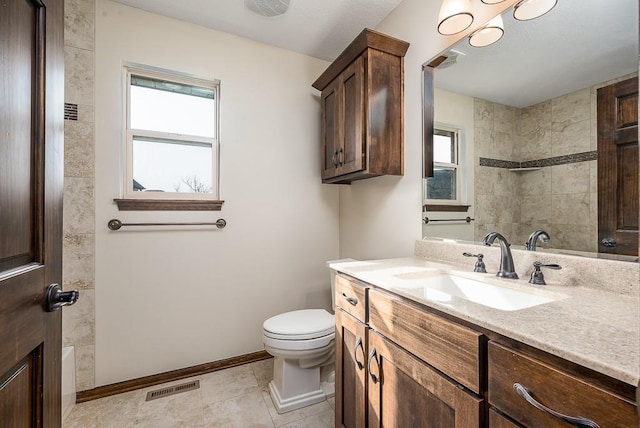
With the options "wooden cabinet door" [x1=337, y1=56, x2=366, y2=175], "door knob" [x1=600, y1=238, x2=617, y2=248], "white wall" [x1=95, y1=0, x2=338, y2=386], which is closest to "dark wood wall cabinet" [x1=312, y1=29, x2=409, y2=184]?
"wooden cabinet door" [x1=337, y1=56, x2=366, y2=175]

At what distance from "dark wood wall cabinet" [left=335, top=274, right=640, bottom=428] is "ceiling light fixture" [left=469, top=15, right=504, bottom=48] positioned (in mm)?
1277

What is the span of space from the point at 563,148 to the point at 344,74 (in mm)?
1288

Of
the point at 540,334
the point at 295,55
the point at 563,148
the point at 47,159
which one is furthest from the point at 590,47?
the point at 295,55

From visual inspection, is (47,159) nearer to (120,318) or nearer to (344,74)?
(120,318)

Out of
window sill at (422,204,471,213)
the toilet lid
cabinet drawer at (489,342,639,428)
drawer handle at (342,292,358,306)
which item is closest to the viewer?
cabinet drawer at (489,342,639,428)

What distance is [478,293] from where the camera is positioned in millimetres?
1183

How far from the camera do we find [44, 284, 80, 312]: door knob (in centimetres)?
71

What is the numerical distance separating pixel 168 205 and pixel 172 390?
1207 mm

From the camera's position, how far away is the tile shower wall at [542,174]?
3.44ft

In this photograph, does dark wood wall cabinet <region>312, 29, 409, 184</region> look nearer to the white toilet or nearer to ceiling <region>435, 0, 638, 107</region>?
ceiling <region>435, 0, 638, 107</region>

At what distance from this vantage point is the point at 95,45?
1790 millimetres

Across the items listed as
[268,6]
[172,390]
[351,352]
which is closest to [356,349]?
[351,352]

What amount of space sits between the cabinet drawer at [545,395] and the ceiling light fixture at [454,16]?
4.56 ft

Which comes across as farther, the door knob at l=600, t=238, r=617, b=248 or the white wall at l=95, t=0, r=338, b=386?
the white wall at l=95, t=0, r=338, b=386
